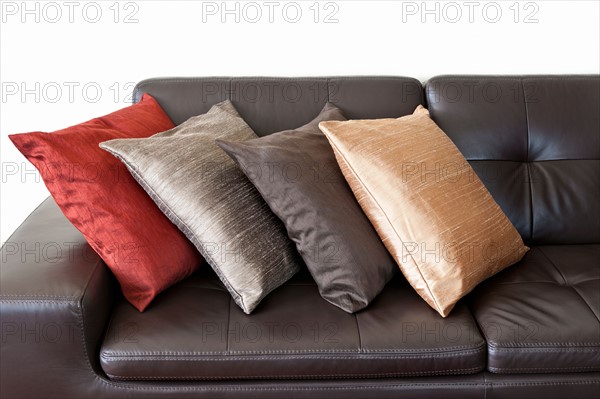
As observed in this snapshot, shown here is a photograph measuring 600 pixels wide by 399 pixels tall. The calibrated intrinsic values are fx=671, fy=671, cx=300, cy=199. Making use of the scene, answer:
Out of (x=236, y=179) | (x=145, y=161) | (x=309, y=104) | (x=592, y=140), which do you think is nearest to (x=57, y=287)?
(x=145, y=161)

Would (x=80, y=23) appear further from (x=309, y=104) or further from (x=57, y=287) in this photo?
(x=57, y=287)

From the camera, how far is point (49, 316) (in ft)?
5.16

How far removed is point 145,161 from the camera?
1761mm

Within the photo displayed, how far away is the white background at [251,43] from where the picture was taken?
2.33m

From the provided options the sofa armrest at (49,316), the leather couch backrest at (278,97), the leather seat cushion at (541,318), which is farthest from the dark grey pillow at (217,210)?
the leather seat cushion at (541,318)

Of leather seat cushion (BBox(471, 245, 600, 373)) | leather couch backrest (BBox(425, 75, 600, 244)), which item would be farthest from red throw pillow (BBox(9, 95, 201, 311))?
leather couch backrest (BBox(425, 75, 600, 244))

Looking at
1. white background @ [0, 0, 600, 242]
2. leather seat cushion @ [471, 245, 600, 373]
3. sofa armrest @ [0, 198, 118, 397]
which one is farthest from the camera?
white background @ [0, 0, 600, 242]

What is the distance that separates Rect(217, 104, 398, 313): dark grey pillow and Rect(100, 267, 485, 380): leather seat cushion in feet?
0.24

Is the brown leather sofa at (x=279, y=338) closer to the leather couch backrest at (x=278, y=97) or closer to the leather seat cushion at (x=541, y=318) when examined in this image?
the leather seat cushion at (x=541, y=318)

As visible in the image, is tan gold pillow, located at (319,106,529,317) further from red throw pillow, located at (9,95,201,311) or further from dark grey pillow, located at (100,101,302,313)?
red throw pillow, located at (9,95,201,311)

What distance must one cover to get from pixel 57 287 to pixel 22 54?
111 cm

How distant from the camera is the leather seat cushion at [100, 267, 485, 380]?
1635mm

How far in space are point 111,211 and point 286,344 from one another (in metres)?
0.56

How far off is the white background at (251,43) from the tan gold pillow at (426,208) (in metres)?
0.56
